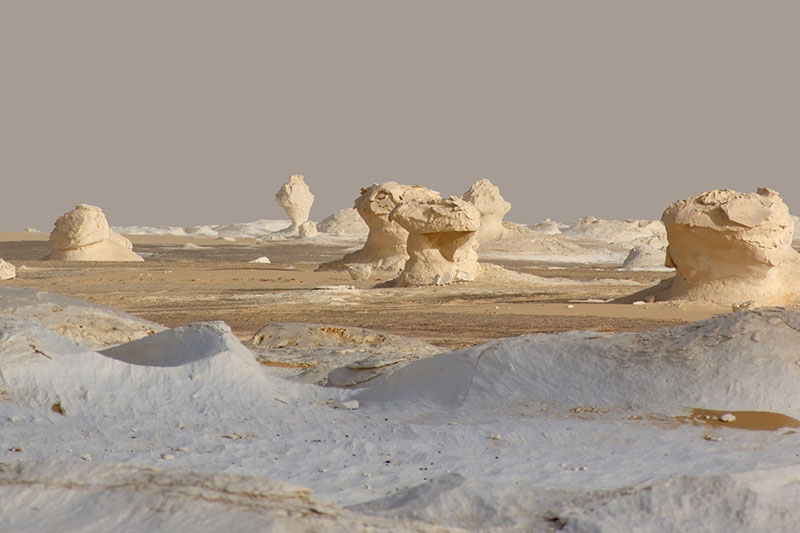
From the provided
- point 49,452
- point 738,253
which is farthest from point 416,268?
point 49,452

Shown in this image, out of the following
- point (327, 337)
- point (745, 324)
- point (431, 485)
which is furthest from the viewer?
point (327, 337)

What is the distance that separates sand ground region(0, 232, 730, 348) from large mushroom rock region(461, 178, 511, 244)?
6030 millimetres

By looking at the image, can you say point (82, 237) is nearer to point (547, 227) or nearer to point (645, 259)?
point (645, 259)

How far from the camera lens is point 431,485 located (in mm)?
3387

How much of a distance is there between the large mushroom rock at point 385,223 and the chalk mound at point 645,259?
631 cm

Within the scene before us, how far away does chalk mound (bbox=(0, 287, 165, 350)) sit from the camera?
29.1 ft

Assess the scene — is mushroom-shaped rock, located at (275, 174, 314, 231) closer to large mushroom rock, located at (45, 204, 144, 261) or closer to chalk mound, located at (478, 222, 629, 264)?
chalk mound, located at (478, 222, 629, 264)

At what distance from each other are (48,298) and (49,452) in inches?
219

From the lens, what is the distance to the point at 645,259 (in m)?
27.3

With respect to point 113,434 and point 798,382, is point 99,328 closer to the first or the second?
point 113,434

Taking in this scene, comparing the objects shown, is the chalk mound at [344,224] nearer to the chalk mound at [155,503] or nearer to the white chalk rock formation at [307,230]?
the white chalk rock formation at [307,230]

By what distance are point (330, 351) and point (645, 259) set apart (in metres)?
19.7

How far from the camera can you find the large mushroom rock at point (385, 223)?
24.5 metres

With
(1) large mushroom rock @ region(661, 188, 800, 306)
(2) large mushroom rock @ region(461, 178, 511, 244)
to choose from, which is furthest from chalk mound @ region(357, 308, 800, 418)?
(2) large mushroom rock @ region(461, 178, 511, 244)
